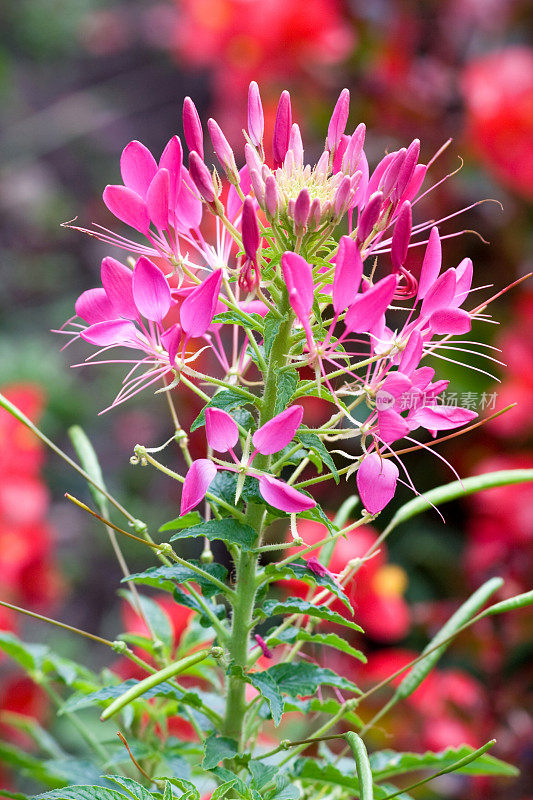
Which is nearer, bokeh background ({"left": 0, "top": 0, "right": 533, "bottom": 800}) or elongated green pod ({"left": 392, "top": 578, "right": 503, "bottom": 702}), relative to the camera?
elongated green pod ({"left": 392, "top": 578, "right": 503, "bottom": 702})

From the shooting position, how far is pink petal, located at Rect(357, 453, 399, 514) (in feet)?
1.33

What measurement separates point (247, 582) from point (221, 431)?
121 mm

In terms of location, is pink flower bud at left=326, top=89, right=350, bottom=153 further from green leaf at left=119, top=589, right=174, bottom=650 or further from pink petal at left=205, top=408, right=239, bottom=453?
green leaf at left=119, top=589, right=174, bottom=650

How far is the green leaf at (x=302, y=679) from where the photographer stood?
18.0 inches

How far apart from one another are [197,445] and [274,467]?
109cm

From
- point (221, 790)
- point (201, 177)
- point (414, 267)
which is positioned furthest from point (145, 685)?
point (414, 267)

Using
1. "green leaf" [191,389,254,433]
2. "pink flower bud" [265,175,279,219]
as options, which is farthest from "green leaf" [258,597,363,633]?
"pink flower bud" [265,175,279,219]

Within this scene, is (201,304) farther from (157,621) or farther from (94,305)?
(157,621)

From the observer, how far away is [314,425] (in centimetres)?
136

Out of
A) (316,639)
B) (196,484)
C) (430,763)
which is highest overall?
(196,484)

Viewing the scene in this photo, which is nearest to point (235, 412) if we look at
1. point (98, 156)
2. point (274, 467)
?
point (274, 467)

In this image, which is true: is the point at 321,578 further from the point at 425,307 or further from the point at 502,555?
the point at 502,555

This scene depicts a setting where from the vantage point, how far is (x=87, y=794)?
0.38 m

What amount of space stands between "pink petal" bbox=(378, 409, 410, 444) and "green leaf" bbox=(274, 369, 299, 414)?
0.19 ft
